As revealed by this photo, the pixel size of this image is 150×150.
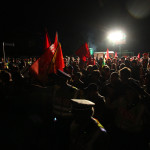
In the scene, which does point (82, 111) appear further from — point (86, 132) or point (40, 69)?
point (40, 69)

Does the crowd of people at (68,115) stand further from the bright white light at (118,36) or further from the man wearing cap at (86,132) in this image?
the bright white light at (118,36)

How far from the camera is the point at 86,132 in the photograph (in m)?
1.77

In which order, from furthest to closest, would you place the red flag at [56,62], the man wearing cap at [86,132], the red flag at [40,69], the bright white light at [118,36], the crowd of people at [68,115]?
the bright white light at [118,36] < the red flag at [56,62] < the red flag at [40,69] < the crowd of people at [68,115] < the man wearing cap at [86,132]

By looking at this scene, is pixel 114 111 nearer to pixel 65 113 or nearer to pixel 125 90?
pixel 125 90

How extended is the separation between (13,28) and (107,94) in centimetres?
3513

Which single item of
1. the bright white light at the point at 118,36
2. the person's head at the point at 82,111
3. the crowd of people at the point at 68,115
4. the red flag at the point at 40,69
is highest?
the bright white light at the point at 118,36

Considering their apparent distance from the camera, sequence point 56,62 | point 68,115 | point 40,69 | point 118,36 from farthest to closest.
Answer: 1. point 118,36
2. point 56,62
3. point 40,69
4. point 68,115

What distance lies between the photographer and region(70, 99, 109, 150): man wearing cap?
1.71 m

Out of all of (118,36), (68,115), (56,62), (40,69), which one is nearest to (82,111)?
(68,115)

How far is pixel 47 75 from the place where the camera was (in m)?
4.28

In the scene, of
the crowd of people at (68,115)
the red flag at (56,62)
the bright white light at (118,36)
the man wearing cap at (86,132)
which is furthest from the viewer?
the bright white light at (118,36)

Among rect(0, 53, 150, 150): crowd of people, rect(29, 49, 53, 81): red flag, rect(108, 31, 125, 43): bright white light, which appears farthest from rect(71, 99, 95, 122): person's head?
rect(108, 31, 125, 43): bright white light

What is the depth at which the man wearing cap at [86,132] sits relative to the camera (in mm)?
1713

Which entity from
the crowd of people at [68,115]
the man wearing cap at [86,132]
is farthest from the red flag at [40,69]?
the man wearing cap at [86,132]
